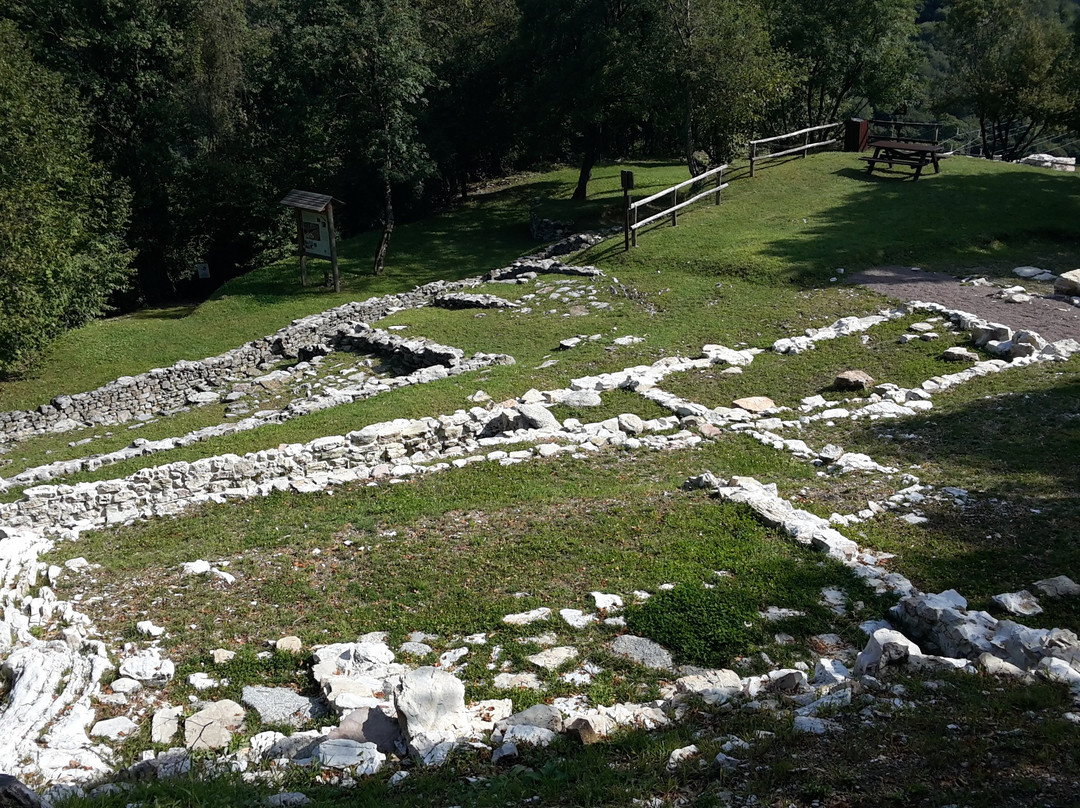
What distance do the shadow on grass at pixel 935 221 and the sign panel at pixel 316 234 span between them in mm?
15033

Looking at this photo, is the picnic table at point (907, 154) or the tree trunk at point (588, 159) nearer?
the picnic table at point (907, 154)

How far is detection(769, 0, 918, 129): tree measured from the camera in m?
37.2

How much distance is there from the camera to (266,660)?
310 inches

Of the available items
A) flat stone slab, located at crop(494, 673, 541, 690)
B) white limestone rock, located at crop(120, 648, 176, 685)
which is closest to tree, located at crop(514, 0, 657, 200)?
flat stone slab, located at crop(494, 673, 541, 690)

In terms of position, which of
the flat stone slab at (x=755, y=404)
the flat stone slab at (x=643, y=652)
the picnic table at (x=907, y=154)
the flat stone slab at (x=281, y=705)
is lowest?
the flat stone slab at (x=643, y=652)

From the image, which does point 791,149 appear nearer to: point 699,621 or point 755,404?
point 755,404

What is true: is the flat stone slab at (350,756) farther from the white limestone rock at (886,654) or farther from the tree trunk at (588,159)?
the tree trunk at (588,159)

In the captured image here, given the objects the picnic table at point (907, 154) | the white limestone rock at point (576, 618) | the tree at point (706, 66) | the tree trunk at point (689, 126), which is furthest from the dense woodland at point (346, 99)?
the white limestone rock at point (576, 618)

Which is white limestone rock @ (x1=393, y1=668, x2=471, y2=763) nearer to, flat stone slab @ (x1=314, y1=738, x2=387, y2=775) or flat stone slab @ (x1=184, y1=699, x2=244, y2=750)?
flat stone slab @ (x1=314, y1=738, x2=387, y2=775)

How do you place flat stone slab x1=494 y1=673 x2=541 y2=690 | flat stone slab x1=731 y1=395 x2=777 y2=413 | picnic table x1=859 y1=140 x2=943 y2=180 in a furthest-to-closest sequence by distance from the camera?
picnic table x1=859 y1=140 x2=943 y2=180, flat stone slab x1=731 y1=395 x2=777 y2=413, flat stone slab x1=494 y1=673 x2=541 y2=690

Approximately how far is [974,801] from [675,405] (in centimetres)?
1010

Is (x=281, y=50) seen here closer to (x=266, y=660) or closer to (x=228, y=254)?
(x=228, y=254)

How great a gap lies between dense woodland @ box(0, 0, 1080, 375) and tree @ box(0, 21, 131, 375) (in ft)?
0.25

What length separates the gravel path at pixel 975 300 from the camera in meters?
18.1
